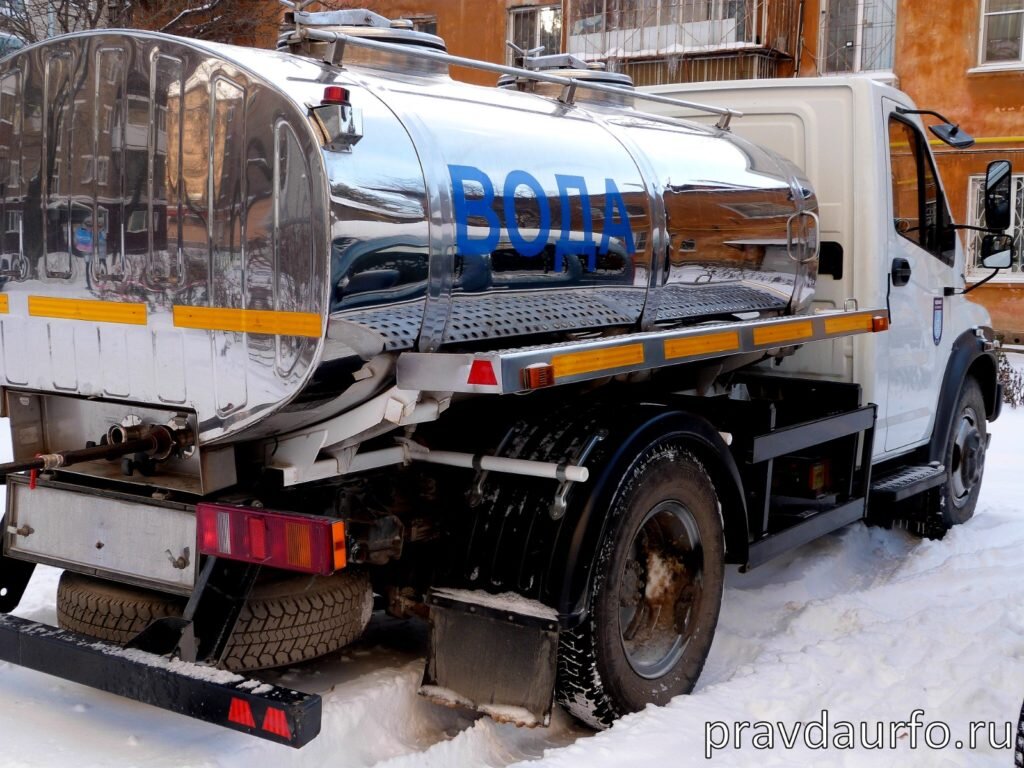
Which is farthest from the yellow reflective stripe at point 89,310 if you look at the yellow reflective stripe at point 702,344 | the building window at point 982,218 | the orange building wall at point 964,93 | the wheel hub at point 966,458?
the orange building wall at point 964,93

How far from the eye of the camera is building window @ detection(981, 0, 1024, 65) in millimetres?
17500

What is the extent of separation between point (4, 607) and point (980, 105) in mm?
16926

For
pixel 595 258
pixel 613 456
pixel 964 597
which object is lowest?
pixel 964 597

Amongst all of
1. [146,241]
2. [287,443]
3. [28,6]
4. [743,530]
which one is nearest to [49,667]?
[287,443]

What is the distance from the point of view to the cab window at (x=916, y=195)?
5.82 metres

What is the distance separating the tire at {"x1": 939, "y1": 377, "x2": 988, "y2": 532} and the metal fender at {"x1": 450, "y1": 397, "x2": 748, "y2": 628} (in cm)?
331

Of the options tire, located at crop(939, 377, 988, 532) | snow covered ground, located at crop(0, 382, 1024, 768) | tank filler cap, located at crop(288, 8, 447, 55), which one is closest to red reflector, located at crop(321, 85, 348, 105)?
tank filler cap, located at crop(288, 8, 447, 55)

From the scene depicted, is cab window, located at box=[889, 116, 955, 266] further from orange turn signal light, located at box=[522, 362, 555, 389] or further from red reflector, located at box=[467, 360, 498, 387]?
red reflector, located at box=[467, 360, 498, 387]

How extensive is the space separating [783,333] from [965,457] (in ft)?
9.45

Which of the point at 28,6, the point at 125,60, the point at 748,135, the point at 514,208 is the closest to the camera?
the point at 125,60

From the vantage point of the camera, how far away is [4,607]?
4.10 metres

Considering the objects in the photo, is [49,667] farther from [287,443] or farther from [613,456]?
[613,456]

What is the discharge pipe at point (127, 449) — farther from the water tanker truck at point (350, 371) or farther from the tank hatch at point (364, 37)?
the tank hatch at point (364, 37)

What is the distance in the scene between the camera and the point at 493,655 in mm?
3580
